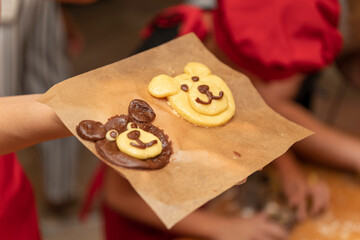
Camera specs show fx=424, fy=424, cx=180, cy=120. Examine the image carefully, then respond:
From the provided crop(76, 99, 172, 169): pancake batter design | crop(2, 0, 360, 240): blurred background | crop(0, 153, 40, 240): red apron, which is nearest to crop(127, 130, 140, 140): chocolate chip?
crop(76, 99, 172, 169): pancake batter design

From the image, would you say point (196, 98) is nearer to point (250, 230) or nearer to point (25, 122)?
point (25, 122)

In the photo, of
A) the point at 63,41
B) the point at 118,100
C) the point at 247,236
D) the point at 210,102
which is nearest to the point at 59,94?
the point at 118,100

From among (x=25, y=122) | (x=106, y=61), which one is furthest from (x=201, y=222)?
(x=106, y=61)

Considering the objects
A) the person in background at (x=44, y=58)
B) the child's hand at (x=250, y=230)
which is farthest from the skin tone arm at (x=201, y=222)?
the person in background at (x=44, y=58)

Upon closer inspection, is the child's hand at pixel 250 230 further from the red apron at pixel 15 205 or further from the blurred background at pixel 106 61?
the red apron at pixel 15 205

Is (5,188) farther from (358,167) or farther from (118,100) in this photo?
(358,167)

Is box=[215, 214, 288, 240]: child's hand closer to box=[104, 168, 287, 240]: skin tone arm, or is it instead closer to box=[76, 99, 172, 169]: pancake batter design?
box=[104, 168, 287, 240]: skin tone arm

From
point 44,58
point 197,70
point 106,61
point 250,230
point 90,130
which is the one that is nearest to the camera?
point 90,130

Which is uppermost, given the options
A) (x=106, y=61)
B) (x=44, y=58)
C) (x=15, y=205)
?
(x=15, y=205)
